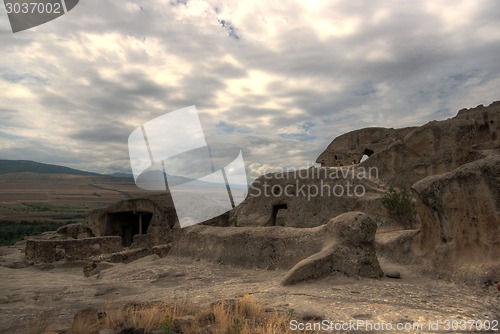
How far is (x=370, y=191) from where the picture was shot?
1622 cm

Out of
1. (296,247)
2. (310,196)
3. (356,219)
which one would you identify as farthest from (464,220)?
(310,196)

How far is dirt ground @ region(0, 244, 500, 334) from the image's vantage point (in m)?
6.30

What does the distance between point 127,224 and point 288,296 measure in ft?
94.2

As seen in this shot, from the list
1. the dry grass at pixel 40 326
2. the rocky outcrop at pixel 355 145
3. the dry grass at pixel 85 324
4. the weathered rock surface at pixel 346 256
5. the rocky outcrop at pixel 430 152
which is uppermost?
the rocky outcrop at pixel 355 145

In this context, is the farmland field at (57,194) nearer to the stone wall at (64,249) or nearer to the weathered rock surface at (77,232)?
the weathered rock surface at (77,232)

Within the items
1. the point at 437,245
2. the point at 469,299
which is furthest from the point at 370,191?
the point at 469,299

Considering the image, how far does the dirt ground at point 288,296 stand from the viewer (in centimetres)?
630

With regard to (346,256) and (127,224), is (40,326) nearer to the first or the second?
(346,256)

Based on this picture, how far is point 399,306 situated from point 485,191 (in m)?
3.51

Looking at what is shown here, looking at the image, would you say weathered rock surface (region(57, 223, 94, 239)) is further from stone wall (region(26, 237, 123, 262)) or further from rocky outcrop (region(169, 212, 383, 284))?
rocky outcrop (region(169, 212, 383, 284))

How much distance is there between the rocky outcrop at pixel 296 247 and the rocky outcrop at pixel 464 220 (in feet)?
5.08

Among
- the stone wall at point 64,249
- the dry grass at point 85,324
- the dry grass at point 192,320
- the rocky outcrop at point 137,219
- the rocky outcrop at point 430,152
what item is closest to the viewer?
the dry grass at point 192,320

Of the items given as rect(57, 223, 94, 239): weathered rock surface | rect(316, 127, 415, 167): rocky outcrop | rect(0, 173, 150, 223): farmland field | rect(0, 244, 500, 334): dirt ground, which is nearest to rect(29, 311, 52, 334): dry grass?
rect(0, 244, 500, 334): dirt ground

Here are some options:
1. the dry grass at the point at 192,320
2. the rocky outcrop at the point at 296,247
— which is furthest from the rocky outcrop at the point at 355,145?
the dry grass at the point at 192,320
